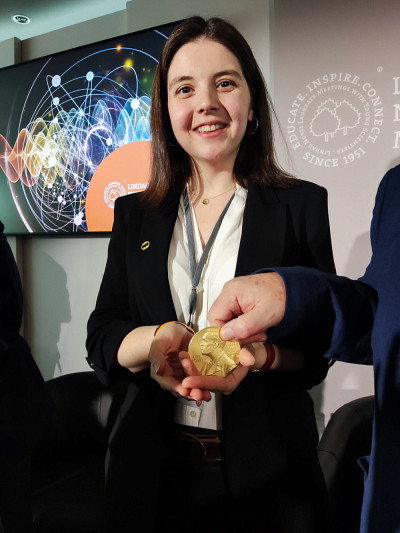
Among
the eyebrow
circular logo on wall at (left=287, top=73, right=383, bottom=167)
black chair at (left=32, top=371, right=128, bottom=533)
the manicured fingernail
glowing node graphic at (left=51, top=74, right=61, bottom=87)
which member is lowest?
black chair at (left=32, top=371, right=128, bottom=533)

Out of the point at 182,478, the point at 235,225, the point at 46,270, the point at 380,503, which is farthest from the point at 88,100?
the point at 380,503

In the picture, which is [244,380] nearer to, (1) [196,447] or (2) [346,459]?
(1) [196,447]

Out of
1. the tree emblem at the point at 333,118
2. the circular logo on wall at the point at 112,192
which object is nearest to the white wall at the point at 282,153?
the tree emblem at the point at 333,118

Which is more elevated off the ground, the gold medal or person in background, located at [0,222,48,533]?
the gold medal

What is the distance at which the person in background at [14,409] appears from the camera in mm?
1527

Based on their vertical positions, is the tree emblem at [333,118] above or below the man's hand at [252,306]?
above

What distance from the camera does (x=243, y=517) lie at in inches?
38.4

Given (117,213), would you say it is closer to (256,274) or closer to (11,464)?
(256,274)

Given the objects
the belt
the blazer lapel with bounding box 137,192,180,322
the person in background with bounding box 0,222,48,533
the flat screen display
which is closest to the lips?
the blazer lapel with bounding box 137,192,180,322

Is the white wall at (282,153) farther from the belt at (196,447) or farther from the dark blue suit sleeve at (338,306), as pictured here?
the dark blue suit sleeve at (338,306)

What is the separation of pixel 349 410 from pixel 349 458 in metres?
0.19

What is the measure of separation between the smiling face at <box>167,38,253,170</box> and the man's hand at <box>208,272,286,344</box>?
54cm

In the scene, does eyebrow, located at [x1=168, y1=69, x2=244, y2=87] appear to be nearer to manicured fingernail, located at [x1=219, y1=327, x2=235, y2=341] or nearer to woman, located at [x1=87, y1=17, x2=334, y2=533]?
woman, located at [x1=87, y1=17, x2=334, y2=533]

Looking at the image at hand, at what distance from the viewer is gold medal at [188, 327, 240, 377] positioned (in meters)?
0.81
